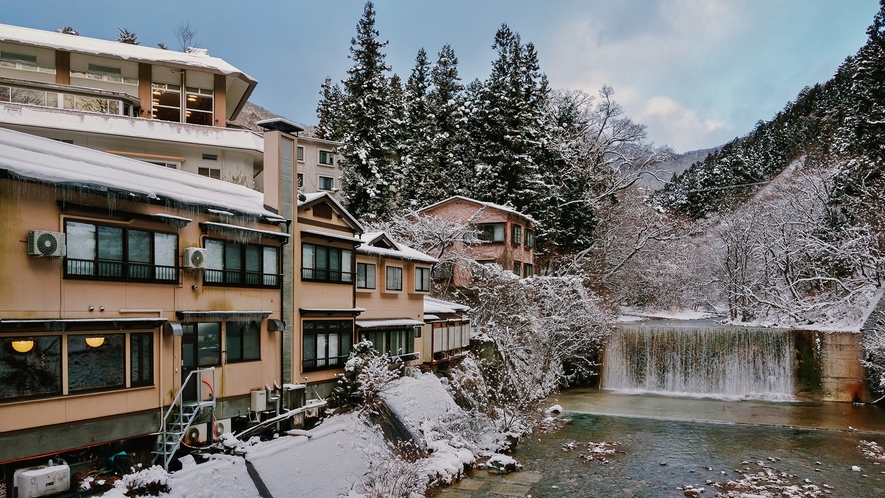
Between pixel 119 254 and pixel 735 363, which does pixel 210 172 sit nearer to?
pixel 119 254

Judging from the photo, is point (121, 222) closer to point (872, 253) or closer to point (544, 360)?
point (544, 360)

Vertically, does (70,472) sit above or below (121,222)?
below

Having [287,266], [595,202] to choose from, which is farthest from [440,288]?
[287,266]

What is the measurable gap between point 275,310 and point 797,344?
91.0ft

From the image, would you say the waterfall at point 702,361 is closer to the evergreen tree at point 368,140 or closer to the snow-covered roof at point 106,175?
the evergreen tree at point 368,140

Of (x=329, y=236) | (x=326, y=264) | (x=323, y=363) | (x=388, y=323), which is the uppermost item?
(x=329, y=236)

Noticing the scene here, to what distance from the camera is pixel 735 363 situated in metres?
31.4

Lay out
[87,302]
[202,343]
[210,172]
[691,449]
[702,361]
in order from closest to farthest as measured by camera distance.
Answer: [87,302], [202,343], [691,449], [210,172], [702,361]

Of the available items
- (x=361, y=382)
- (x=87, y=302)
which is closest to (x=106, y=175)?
(x=87, y=302)

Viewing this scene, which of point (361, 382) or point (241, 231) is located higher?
point (241, 231)

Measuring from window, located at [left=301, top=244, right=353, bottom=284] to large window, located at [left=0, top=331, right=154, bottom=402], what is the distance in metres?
5.77

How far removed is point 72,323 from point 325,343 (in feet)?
27.1

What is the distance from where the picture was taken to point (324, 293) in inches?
738

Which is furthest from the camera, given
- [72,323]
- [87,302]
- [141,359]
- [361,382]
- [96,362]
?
[361,382]
